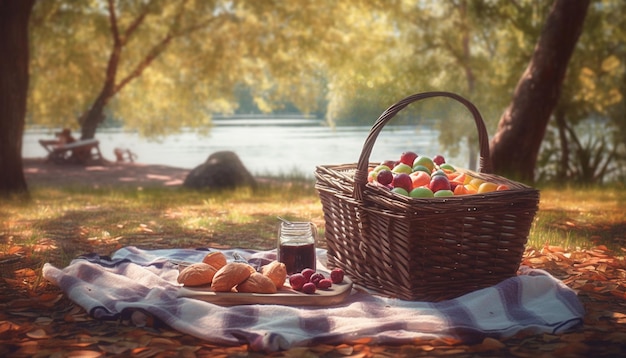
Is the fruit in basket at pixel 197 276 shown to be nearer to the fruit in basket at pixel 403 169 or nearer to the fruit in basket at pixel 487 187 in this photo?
the fruit in basket at pixel 403 169

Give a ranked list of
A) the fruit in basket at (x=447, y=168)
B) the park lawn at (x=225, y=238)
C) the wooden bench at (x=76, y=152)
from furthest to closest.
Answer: the wooden bench at (x=76, y=152), the fruit in basket at (x=447, y=168), the park lawn at (x=225, y=238)

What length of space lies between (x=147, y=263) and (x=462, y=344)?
7.45ft

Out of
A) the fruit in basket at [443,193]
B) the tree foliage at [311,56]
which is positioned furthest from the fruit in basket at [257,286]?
the tree foliage at [311,56]

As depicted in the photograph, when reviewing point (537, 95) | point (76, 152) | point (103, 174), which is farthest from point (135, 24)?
point (537, 95)

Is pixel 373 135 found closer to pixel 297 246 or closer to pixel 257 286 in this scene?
pixel 297 246

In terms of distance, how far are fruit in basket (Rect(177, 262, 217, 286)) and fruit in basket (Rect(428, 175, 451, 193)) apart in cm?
136

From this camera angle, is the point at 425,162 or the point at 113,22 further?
the point at 113,22

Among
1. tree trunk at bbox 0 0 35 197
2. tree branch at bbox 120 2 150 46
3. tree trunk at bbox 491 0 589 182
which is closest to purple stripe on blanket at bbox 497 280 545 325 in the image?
tree trunk at bbox 491 0 589 182

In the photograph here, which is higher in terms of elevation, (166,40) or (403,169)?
(166,40)

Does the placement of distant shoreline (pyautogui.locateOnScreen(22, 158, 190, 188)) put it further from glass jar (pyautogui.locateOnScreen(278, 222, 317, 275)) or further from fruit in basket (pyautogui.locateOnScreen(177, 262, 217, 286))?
fruit in basket (pyautogui.locateOnScreen(177, 262, 217, 286))

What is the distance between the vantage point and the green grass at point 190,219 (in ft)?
18.8

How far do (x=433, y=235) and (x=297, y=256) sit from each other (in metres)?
0.97

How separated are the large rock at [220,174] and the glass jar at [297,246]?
267 inches

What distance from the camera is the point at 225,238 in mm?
6035
